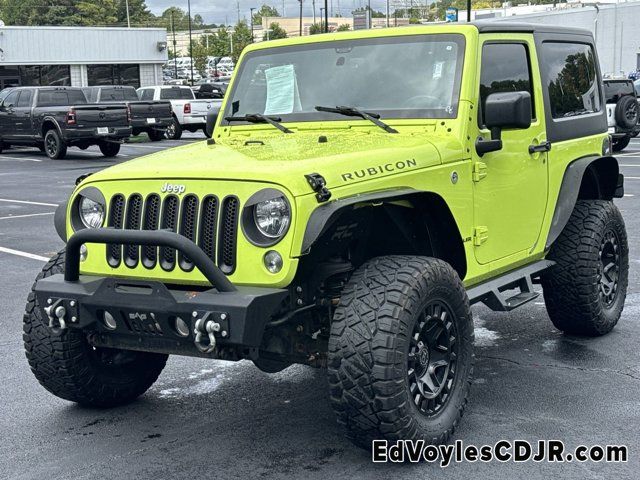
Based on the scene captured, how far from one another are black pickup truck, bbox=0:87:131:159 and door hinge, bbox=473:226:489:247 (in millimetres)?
19943

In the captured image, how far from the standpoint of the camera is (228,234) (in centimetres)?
432

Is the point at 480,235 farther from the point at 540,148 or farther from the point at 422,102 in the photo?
the point at 540,148

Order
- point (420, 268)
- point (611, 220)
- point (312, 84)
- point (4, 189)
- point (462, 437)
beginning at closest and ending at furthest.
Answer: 1. point (420, 268)
2. point (462, 437)
3. point (312, 84)
4. point (611, 220)
5. point (4, 189)

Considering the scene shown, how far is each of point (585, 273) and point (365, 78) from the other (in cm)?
199

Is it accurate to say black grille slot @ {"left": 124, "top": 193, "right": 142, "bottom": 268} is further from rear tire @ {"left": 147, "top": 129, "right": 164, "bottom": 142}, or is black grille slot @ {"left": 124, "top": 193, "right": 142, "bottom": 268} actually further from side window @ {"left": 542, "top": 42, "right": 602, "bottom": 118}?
rear tire @ {"left": 147, "top": 129, "right": 164, "bottom": 142}

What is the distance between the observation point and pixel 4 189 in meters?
18.2

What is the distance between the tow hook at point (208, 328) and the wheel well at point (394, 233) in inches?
22.4

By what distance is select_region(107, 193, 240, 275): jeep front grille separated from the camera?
4320mm

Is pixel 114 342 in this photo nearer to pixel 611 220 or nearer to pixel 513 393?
pixel 513 393

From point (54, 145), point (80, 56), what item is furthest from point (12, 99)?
point (80, 56)

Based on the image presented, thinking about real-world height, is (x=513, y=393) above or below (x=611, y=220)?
below

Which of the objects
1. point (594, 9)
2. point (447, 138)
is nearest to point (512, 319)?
point (447, 138)

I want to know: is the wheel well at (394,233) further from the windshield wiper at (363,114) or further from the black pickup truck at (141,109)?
the black pickup truck at (141,109)

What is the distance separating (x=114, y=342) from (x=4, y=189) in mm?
14504
